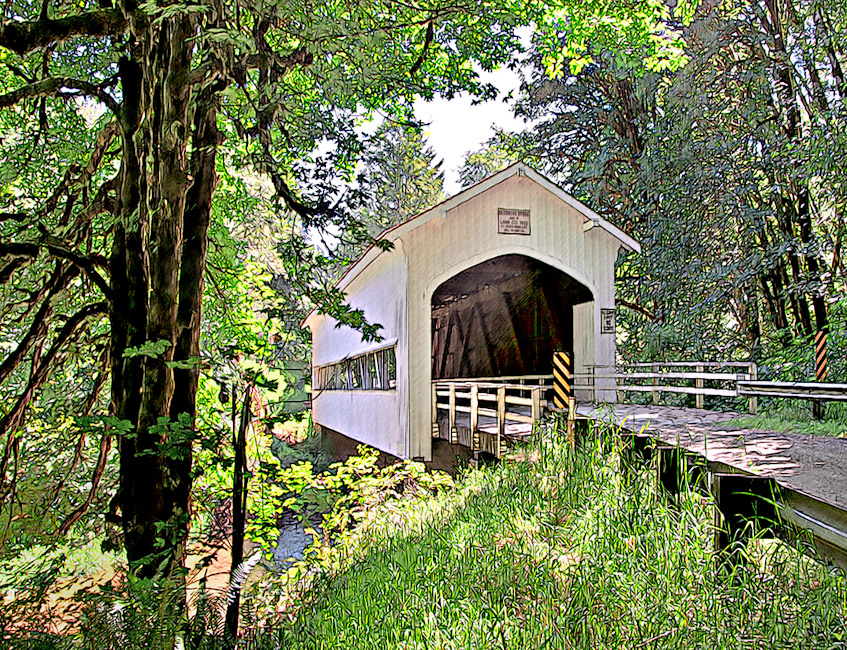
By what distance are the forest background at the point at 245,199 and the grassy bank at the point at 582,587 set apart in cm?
115

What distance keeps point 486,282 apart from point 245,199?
8595 millimetres

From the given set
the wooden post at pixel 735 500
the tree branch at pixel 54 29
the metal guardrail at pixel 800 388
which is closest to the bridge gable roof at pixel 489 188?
the metal guardrail at pixel 800 388

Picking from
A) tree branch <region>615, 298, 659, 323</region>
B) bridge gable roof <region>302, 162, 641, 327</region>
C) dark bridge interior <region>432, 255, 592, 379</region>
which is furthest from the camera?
tree branch <region>615, 298, 659, 323</region>

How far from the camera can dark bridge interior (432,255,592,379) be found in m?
13.9

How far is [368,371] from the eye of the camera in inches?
583

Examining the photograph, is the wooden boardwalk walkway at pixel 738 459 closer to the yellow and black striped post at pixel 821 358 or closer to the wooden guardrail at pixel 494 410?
the wooden guardrail at pixel 494 410

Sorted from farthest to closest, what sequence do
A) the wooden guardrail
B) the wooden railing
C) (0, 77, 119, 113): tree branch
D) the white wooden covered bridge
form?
the wooden railing, the wooden guardrail, the white wooden covered bridge, (0, 77, 119, 113): tree branch

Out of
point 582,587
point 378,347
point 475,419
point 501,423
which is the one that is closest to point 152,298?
point 582,587

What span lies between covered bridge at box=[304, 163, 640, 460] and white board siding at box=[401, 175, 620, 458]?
0.06ft

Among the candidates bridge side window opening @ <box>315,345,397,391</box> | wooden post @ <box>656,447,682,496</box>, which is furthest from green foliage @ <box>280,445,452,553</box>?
wooden post @ <box>656,447,682,496</box>

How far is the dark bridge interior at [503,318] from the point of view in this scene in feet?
45.7

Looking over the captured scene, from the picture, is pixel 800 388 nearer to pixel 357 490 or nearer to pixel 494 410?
pixel 494 410

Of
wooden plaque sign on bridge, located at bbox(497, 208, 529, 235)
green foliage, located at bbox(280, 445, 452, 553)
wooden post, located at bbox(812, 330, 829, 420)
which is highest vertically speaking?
wooden plaque sign on bridge, located at bbox(497, 208, 529, 235)

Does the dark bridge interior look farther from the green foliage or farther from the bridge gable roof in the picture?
the green foliage
